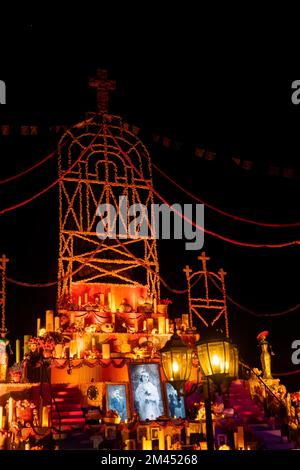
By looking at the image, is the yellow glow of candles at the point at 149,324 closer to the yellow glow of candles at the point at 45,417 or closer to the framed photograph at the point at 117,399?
the framed photograph at the point at 117,399

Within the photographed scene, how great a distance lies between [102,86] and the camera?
1844 cm

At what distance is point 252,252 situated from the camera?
20562 mm

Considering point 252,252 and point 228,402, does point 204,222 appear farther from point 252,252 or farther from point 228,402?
point 228,402

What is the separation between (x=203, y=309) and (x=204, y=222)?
3.07m

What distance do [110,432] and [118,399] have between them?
2.00 m

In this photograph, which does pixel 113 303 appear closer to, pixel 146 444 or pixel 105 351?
pixel 105 351

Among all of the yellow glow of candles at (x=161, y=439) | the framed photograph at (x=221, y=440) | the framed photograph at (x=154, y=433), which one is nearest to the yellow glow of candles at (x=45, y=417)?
the framed photograph at (x=154, y=433)

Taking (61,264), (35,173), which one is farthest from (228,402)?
(35,173)

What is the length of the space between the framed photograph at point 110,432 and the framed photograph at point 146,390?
6.53 feet

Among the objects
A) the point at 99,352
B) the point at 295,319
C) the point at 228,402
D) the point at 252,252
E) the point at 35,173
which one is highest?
the point at 35,173

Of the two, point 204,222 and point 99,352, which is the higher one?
point 204,222

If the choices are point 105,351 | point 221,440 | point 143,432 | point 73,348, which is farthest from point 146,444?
point 73,348

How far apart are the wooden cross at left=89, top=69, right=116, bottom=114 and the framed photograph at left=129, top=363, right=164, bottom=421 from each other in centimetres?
886
